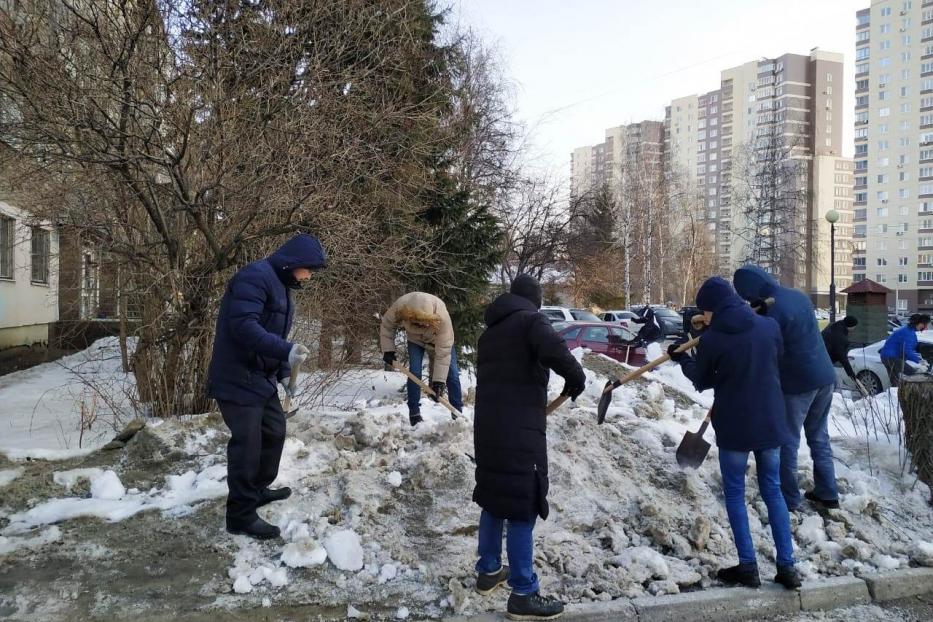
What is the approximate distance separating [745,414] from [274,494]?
3.15 metres

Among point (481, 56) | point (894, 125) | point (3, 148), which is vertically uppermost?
point (894, 125)

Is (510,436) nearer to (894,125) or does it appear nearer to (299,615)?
(299,615)

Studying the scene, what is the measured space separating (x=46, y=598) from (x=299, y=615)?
4.58ft

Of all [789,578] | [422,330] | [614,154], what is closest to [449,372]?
[422,330]

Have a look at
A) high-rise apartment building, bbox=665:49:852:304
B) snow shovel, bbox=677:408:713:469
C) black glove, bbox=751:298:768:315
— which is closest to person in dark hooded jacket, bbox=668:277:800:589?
black glove, bbox=751:298:768:315

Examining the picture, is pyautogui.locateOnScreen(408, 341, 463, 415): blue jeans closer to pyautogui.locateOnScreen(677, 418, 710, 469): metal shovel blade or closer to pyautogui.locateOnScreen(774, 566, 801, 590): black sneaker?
pyautogui.locateOnScreen(677, 418, 710, 469): metal shovel blade

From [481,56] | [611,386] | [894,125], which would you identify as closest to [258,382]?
[611,386]

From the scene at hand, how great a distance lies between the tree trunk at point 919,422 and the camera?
5.65 m

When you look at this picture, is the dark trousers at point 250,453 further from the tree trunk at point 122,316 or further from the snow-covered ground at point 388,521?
the tree trunk at point 122,316

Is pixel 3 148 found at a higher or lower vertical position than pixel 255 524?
higher

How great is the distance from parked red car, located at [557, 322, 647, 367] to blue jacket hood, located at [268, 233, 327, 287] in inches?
426

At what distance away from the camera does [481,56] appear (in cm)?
2028

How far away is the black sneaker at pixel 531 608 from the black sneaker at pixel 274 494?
Answer: 1.89 metres

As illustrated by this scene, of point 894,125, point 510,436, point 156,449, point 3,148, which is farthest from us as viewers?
point 894,125
